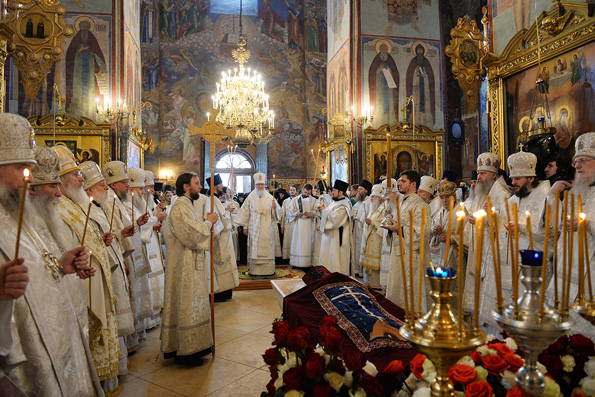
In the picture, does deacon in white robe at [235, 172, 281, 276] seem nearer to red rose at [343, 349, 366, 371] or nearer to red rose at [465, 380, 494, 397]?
red rose at [343, 349, 366, 371]

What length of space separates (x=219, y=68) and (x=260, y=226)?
14050 mm

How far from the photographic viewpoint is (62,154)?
12.1ft

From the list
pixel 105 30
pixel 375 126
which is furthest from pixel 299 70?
pixel 105 30

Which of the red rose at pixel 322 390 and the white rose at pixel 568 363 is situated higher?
the white rose at pixel 568 363

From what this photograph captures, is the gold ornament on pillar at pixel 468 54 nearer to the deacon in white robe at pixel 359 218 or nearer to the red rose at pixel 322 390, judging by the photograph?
the deacon in white robe at pixel 359 218

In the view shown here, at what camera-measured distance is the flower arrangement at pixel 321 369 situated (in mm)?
1890

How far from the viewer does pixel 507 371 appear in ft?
5.51

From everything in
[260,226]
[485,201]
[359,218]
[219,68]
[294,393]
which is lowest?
[294,393]

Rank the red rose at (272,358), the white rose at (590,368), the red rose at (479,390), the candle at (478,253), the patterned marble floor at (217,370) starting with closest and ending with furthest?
1. the candle at (478,253)
2. the red rose at (479,390)
3. the white rose at (590,368)
4. the red rose at (272,358)
5. the patterned marble floor at (217,370)

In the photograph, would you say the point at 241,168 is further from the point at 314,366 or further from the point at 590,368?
the point at 590,368

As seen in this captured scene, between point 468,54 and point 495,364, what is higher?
point 468,54

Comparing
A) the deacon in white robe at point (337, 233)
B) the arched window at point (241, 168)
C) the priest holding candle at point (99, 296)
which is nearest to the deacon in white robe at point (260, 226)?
the deacon in white robe at point (337, 233)

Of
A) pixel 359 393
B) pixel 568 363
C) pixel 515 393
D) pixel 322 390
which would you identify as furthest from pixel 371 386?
pixel 568 363

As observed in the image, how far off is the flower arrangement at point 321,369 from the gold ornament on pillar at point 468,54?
199 inches
